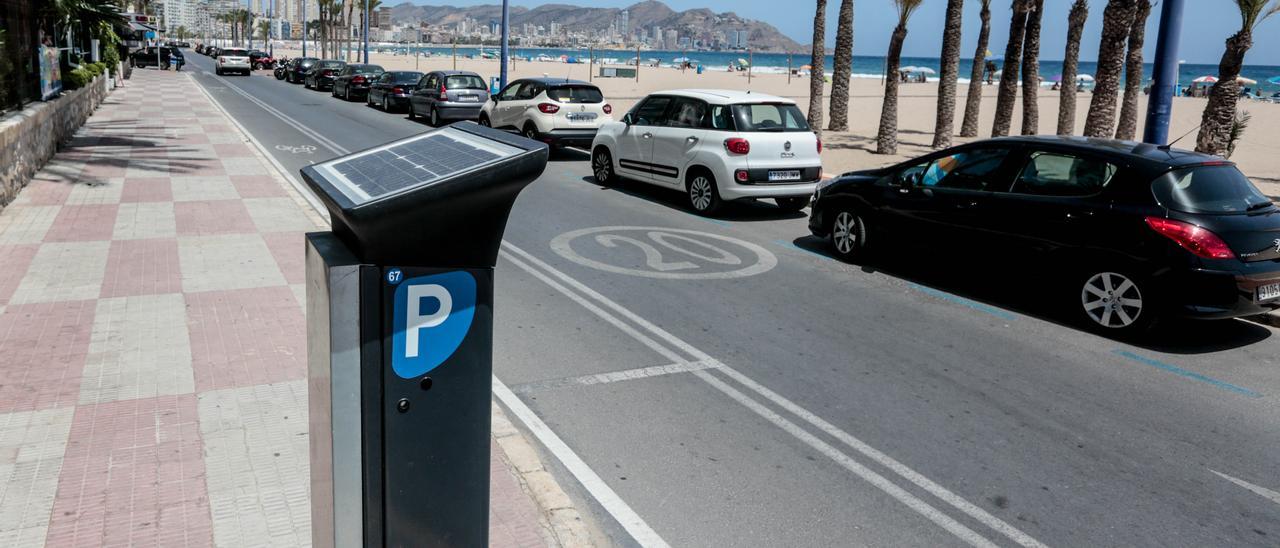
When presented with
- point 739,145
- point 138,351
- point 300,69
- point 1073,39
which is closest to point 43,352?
point 138,351

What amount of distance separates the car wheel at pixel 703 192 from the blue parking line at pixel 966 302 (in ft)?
13.1

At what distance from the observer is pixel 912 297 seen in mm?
Result: 8867

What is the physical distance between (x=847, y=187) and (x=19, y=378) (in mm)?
7737

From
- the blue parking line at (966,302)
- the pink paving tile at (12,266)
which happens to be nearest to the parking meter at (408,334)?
the pink paving tile at (12,266)

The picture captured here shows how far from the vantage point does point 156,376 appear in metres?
5.85

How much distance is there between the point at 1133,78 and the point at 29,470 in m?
21.7

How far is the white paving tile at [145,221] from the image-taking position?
10055mm

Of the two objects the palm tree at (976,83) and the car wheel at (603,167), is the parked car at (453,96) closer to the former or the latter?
the car wheel at (603,167)

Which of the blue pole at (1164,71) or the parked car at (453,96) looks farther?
the parked car at (453,96)

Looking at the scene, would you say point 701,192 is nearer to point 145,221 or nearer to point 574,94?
point 145,221

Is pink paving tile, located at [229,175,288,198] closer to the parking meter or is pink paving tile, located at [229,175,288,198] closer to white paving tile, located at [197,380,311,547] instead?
white paving tile, located at [197,380,311,547]

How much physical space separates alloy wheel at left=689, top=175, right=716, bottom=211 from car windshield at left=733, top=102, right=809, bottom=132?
0.88m

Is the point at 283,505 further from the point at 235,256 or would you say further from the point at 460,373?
the point at 235,256

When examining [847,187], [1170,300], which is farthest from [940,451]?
[847,187]
